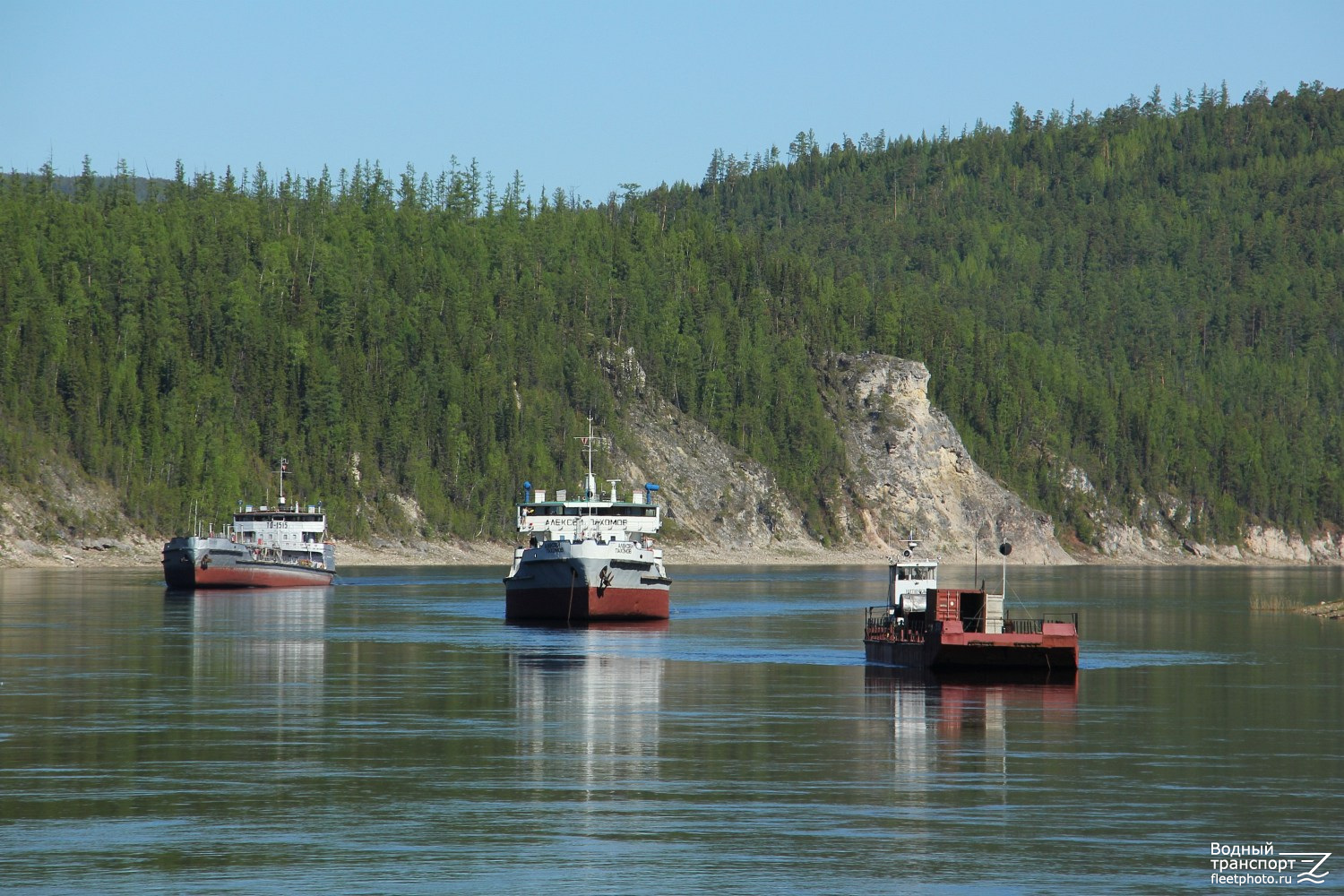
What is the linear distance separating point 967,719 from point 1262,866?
2133cm

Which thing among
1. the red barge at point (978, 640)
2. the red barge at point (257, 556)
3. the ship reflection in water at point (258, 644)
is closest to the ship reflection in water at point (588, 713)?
the ship reflection in water at point (258, 644)

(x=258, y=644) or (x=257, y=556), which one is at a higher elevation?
(x=257, y=556)

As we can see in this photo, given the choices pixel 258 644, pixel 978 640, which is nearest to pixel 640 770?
pixel 978 640

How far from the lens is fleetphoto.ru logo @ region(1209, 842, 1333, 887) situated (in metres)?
31.3

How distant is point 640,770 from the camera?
4316 cm

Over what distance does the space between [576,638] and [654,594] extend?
46.0 ft

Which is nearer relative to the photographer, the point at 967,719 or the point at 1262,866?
the point at 1262,866

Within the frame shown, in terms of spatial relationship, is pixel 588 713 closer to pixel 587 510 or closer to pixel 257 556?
pixel 587 510

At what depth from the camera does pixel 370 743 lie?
47.3 meters

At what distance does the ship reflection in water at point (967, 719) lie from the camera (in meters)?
43.4

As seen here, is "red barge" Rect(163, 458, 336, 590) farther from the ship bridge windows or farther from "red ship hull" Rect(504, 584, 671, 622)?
"red ship hull" Rect(504, 584, 671, 622)

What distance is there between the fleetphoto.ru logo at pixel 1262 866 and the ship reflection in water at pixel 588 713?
44.1 feet

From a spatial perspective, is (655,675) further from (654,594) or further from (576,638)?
(654,594)

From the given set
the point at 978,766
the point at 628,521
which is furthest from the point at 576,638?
the point at 978,766
